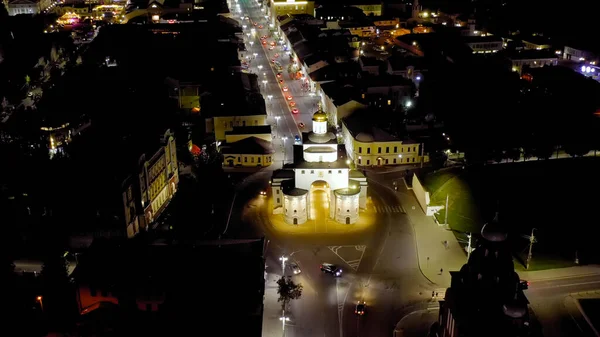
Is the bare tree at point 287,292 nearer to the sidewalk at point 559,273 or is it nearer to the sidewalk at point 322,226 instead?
the sidewalk at point 322,226

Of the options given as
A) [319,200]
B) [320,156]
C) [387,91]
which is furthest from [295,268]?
[387,91]

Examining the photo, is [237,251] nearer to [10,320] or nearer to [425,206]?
[10,320]

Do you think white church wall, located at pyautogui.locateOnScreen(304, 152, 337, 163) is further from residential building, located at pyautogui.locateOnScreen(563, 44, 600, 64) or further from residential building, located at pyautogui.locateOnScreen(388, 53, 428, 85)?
residential building, located at pyautogui.locateOnScreen(563, 44, 600, 64)

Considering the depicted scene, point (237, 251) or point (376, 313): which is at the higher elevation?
point (237, 251)

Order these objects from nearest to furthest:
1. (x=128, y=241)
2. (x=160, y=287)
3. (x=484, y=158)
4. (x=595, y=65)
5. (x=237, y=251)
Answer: (x=160, y=287) < (x=237, y=251) < (x=128, y=241) < (x=484, y=158) < (x=595, y=65)

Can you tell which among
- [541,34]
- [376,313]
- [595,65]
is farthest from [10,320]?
[541,34]

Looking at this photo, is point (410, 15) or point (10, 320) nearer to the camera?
point (10, 320)

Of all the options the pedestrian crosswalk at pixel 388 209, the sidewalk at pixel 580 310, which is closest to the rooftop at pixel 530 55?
Result: the pedestrian crosswalk at pixel 388 209
